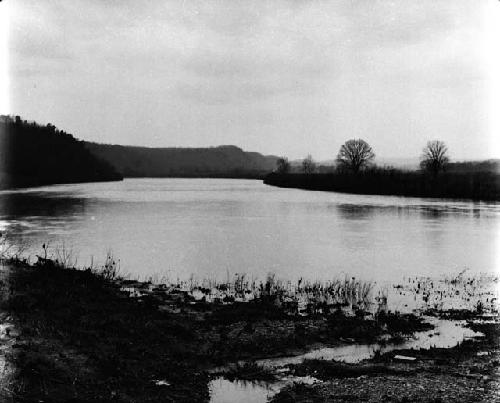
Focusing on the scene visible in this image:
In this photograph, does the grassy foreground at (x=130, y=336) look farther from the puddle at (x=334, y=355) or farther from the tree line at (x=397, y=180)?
the tree line at (x=397, y=180)

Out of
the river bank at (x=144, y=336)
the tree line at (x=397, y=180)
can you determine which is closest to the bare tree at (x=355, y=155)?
the tree line at (x=397, y=180)

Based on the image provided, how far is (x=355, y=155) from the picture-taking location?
152 m

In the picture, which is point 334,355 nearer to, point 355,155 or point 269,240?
point 269,240

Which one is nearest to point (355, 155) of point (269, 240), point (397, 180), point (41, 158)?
point (397, 180)

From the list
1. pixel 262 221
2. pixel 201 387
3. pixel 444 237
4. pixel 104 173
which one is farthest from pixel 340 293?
pixel 104 173

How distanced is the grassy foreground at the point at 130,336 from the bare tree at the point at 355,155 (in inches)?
5382

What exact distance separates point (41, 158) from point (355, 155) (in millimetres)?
88523

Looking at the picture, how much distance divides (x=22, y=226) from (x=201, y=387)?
3235 centimetres

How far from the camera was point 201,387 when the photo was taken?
34.3 feet

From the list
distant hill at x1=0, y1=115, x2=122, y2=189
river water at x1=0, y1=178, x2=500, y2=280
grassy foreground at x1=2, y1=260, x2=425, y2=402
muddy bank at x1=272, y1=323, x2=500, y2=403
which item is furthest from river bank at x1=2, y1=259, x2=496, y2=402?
distant hill at x1=0, y1=115, x2=122, y2=189

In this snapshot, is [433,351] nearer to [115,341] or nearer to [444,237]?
[115,341]

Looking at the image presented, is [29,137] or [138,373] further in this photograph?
[29,137]

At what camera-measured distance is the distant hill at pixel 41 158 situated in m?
125

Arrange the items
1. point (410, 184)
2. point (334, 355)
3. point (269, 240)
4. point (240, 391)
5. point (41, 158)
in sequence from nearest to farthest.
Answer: point (240, 391), point (334, 355), point (269, 240), point (410, 184), point (41, 158)
